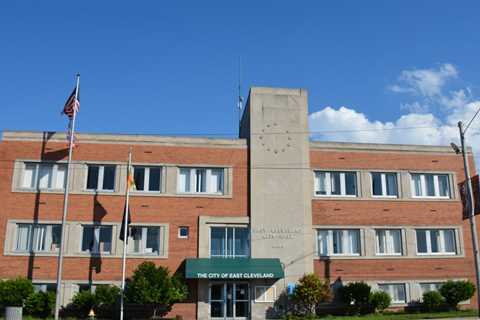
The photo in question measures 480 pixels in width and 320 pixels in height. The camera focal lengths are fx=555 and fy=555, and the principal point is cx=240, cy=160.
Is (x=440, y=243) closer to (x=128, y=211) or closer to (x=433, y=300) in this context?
(x=433, y=300)

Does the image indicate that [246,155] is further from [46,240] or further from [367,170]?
[46,240]

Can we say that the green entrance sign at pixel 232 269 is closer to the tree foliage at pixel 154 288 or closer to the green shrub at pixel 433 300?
the tree foliage at pixel 154 288

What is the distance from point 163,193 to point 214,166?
11.6 ft

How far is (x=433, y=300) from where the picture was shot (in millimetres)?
33125

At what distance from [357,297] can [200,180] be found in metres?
11.5

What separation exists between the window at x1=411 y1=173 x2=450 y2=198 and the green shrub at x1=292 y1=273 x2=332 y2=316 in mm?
9668

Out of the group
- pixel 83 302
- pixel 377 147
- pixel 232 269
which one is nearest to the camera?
pixel 83 302

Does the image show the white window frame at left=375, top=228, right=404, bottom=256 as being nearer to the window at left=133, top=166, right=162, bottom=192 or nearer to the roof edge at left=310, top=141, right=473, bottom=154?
the roof edge at left=310, top=141, right=473, bottom=154

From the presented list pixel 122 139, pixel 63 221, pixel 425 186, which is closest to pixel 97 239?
pixel 63 221

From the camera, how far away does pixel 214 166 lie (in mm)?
34062

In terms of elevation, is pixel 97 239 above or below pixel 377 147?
below

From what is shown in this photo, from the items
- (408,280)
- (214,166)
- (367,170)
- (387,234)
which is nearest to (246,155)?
(214,166)

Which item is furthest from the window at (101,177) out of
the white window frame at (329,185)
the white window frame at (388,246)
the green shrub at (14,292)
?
the white window frame at (388,246)

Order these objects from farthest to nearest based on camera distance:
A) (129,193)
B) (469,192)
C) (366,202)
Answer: (366,202) < (129,193) < (469,192)
